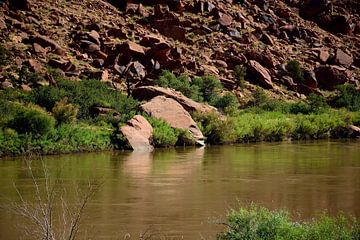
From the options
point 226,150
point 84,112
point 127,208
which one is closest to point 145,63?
point 84,112

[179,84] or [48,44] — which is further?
[48,44]

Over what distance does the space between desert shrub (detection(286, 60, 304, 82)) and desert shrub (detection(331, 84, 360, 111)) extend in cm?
361

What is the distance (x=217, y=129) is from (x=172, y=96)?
4.27 metres

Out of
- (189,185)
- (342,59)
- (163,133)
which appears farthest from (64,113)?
(342,59)

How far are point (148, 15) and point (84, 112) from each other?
2407 cm

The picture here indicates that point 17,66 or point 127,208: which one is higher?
point 17,66

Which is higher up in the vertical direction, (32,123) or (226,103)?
→ (226,103)

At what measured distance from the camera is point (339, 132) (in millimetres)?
41969

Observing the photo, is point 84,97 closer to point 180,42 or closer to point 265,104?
point 265,104

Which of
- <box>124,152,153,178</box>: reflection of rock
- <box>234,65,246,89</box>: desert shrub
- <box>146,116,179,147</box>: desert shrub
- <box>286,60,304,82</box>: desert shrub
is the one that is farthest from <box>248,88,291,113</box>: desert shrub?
<box>124,152,153,178</box>: reflection of rock

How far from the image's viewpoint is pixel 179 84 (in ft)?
145

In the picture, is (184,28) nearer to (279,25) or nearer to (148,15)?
(148,15)

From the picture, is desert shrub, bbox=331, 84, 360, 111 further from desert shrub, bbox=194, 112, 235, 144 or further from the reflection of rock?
the reflection of rock

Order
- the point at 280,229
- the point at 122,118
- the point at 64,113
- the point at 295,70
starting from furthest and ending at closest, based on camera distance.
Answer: the point at 295,70
the point at 122,118
the point at 64,113
the point at 280,229
